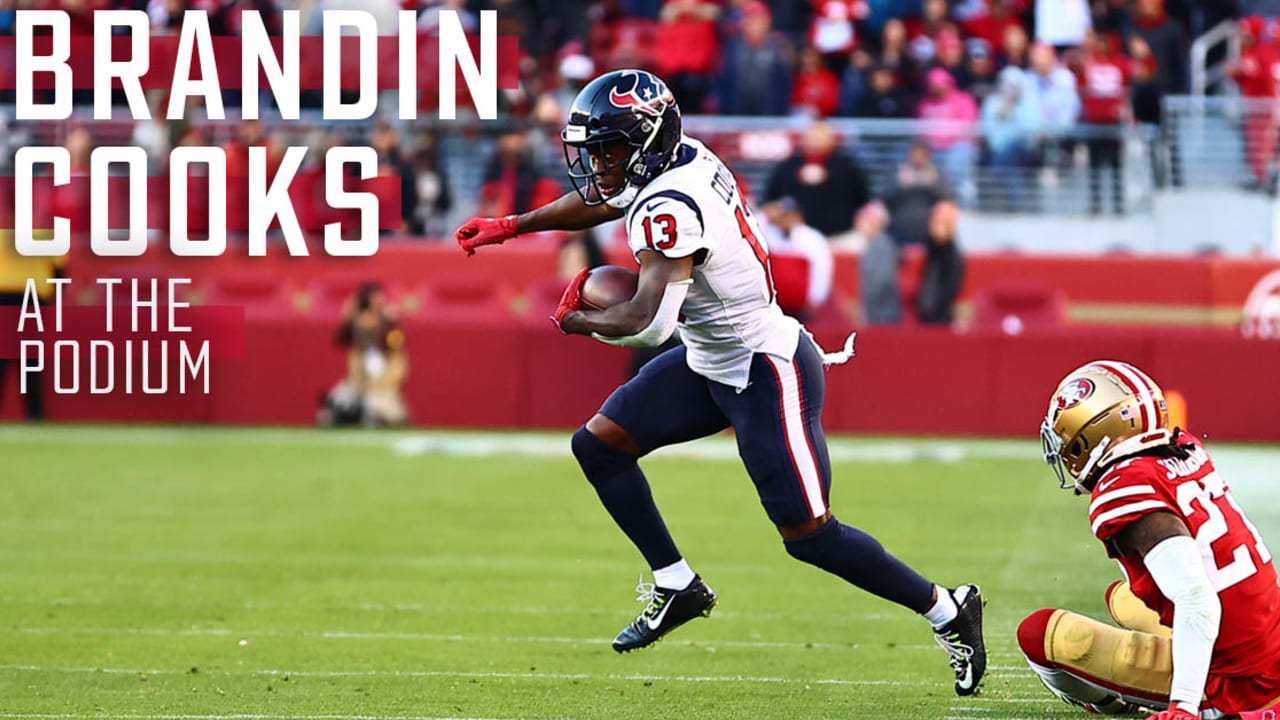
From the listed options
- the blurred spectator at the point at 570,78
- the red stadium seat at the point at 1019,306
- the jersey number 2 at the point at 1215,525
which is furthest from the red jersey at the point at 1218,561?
the blurred spectator at the point at 570,78

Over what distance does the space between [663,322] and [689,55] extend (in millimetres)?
14357

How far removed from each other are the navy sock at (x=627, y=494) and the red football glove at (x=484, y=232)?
2.30ft

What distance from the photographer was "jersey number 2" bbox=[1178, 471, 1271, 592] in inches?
207

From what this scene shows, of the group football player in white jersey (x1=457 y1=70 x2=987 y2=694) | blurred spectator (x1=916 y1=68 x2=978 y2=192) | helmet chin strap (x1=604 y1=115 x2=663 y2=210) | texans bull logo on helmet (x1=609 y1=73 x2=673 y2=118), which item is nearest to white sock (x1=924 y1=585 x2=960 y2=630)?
football player in white jersey (x1=457 y1=70 x2=987 y2=694)

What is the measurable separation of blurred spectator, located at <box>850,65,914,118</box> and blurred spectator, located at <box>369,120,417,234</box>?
4.34 meters

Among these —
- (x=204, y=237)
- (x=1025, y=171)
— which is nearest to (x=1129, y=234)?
(x=1025, y=171)

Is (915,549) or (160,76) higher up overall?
(160,76)

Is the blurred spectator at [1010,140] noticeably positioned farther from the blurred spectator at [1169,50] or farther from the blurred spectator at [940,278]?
the blurred spectator at [940,278]

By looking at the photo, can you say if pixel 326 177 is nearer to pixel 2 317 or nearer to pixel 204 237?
pixel 204 237

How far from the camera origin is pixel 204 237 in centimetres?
1917

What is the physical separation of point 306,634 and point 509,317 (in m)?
10.3

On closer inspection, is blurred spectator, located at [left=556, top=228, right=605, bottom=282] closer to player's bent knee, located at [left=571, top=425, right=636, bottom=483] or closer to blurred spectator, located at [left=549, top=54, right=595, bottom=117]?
blurred spectator, located at [left=549, top=54, right=595, bottom=117]

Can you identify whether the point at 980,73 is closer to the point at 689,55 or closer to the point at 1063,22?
the point at 1063,22

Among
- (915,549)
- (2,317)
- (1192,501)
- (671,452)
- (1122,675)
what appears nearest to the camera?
(1192,501)
